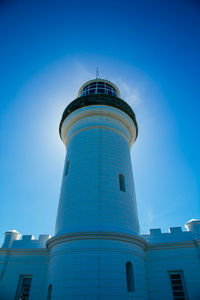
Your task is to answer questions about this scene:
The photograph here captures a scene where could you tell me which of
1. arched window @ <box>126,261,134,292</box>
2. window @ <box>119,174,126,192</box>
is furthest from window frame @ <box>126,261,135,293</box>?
window @ <box>119,174,126,192</box>

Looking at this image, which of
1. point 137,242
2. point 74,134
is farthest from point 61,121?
point 137,242

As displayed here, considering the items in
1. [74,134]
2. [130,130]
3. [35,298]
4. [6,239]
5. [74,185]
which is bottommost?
[35,298]

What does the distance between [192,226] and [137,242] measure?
4179 mm

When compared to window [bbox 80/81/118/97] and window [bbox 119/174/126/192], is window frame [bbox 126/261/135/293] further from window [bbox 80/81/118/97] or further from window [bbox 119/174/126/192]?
window [bbox 80/81/118/97]

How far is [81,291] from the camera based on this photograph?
754cm

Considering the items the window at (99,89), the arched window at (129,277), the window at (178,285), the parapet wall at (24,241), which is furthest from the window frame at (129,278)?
the window at (99,89)

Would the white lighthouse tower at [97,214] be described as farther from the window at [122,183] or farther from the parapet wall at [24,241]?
the parapet wall at [24,241]

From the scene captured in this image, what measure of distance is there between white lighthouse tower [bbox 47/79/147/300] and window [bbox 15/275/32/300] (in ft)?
8.42

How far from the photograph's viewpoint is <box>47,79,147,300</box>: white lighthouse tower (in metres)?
7.91

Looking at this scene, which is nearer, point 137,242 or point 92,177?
point 137,242

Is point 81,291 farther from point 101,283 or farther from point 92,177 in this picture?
point 92,177

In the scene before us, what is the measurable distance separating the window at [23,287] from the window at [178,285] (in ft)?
24.6

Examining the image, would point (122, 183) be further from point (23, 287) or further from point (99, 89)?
point (99, 89)

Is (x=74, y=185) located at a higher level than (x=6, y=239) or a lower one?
higher
